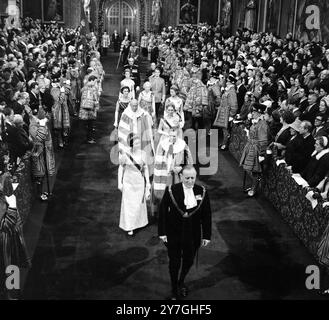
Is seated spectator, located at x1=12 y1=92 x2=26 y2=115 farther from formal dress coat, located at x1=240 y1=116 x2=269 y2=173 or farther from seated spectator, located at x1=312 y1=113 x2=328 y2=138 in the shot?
seated spectator, located at x1=312 y1=113 x2=328 y2=138

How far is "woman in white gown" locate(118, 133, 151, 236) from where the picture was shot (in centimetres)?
853

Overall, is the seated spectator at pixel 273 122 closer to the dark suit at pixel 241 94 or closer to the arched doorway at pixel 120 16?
the dark suit at pixel 241 94

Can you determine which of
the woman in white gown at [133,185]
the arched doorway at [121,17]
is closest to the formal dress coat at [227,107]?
the woman in white gown at [133,185]

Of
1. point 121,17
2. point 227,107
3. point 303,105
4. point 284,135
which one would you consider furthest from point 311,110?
point 121,17

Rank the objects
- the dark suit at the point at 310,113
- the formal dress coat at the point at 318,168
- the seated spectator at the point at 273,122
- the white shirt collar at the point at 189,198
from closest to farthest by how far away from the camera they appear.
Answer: the white shirt collar at the point at 189,198, the formal dress coat at the point at 318,168, the seated spectator at the point at 273,122, the dark suit at the point at 310,113

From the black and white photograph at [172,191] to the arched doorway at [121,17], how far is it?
20781 mm

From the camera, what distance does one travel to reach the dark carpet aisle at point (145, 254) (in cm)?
714

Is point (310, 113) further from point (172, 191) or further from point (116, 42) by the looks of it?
point (116, 42)

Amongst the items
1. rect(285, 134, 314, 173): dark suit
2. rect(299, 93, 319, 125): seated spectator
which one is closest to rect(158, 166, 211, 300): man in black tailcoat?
rect(285, 134, 314, 173): dark suit

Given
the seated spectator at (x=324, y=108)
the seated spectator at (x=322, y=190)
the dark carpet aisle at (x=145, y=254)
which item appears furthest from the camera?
the seated spectator at (x=324, y=108)

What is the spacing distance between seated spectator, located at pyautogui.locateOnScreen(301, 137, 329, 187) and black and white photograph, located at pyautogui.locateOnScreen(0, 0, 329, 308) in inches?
0.9

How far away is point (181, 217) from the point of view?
6.50 m
